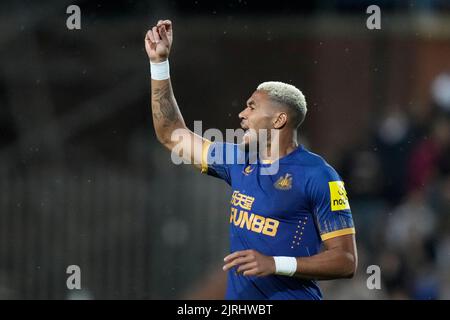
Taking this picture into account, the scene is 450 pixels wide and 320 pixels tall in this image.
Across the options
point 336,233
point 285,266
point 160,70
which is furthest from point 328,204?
point 160,70

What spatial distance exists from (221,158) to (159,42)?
37.3 inches

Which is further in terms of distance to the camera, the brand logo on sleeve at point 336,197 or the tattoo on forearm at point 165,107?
the tattoo on forearm at point 165,107

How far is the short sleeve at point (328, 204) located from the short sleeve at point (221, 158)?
686mm

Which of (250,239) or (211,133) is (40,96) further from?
(250,239)

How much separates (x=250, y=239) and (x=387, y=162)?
608 centimetres

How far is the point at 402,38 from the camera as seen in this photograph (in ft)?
49.9

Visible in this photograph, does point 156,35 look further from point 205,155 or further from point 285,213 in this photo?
point 285,213

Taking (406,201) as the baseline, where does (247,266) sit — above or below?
below

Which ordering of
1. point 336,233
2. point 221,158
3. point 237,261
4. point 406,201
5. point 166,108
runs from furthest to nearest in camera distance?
1. point 406,201
2. point 166,108
3. point 221,158
4. point 336,233
5. point 237,261

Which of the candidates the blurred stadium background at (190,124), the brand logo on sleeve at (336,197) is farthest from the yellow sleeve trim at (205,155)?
the blurred stadium background at (190,124)

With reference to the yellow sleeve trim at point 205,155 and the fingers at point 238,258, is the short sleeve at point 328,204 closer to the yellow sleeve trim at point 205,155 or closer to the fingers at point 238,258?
the fingers at point 238,258

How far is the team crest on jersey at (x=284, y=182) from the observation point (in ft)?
22.0

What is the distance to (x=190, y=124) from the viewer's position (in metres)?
15.5

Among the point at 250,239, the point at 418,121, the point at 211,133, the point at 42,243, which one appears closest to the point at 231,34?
the point at 211,133
